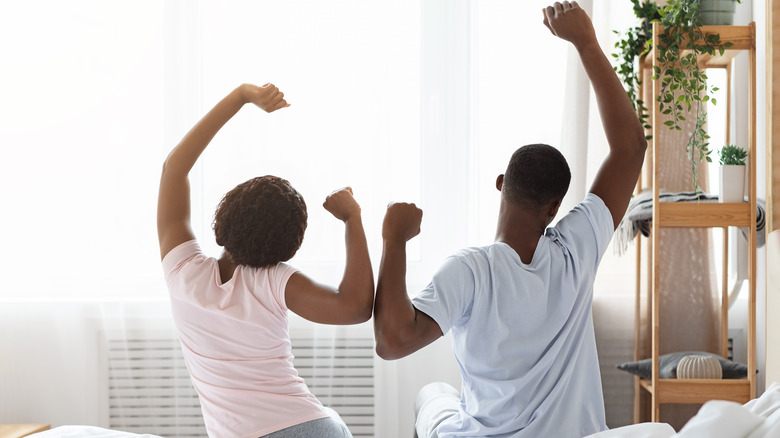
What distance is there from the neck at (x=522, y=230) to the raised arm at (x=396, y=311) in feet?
0.61

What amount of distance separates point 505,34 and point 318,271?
3.81 ft

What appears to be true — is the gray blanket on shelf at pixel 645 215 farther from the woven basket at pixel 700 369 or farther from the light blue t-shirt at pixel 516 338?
the light blue t-shirt at pixel 516 338

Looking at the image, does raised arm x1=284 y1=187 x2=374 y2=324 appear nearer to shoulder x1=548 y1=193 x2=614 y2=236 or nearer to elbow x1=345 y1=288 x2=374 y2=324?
elbow x1=345 y1=288 x2=374 y2=324

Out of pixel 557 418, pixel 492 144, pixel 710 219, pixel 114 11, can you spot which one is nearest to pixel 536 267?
pixel 557 418

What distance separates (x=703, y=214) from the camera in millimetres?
2170

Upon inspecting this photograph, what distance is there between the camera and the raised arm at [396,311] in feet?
3.96

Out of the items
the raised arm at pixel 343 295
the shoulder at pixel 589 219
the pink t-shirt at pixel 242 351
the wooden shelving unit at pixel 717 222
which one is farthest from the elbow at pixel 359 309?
the wooden shelving unit at pixel 717 222

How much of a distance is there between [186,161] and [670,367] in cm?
163

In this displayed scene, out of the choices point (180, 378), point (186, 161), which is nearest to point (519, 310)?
point (186, 161)

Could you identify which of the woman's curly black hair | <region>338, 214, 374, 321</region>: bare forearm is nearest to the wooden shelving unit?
<region>338, 214, 374, 321</region>: bare forearm

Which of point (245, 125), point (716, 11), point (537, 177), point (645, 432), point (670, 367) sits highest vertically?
point (716, 11)

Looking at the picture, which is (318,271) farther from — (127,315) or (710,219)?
(710,219)

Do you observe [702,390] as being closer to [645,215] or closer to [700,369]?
[700,369]

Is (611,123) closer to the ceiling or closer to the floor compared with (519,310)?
closer to the ceiling
